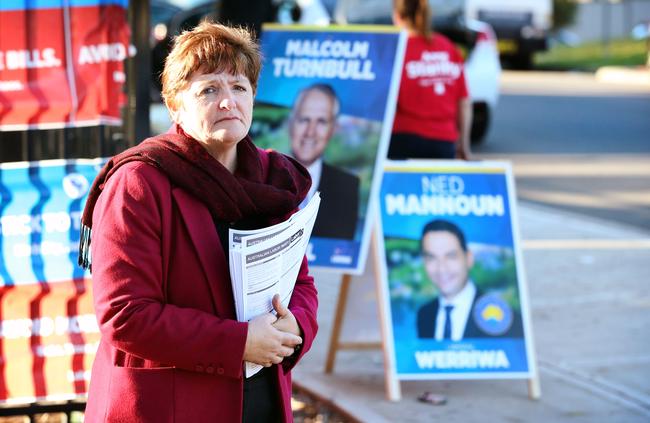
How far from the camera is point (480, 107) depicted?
14.4 metres

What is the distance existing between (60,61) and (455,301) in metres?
2.30

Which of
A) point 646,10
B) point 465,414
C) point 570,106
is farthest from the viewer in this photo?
point 646,10

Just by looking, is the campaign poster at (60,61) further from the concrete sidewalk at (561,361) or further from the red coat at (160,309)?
the concrete sidewalk at (561,361)

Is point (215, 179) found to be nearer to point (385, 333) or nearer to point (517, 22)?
point (385, 333)

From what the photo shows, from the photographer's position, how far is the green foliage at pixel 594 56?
2961 centimetres

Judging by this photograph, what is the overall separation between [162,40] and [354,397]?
31.7ft

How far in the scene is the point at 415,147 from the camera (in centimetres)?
667

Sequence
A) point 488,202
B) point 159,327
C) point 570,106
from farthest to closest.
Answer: point 570,106, point 488,202, point 159,327

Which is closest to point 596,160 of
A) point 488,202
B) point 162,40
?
point 162,40

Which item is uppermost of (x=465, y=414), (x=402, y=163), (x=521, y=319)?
(x=402, y=163)

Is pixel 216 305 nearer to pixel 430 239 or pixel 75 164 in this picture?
pixel 75 164

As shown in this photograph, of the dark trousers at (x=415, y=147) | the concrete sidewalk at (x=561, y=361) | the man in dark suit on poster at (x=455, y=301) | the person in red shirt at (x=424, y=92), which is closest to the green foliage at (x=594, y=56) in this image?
the concrete sidewalk at (x=561, y=361)

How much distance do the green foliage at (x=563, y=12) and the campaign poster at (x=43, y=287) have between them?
114 ft

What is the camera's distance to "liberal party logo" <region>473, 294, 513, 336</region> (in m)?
5.47
